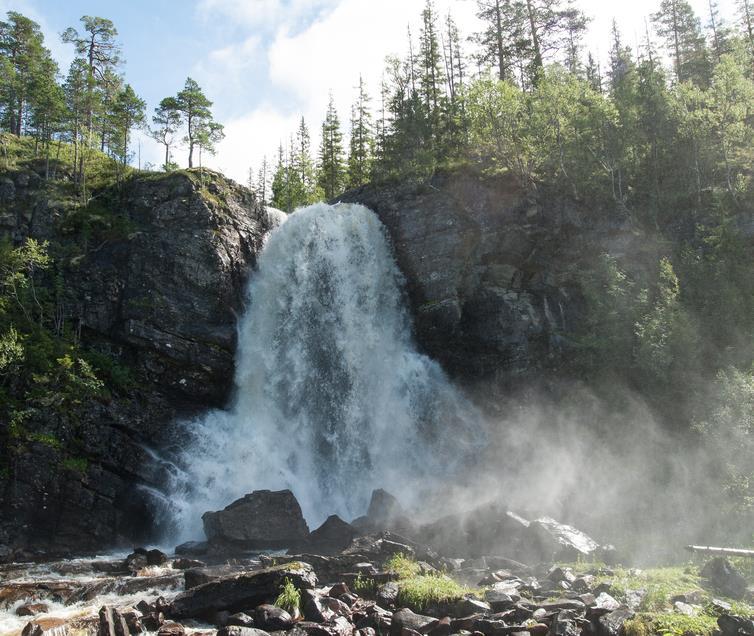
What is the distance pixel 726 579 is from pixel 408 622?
811cm

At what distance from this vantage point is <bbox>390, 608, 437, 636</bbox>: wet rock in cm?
1192

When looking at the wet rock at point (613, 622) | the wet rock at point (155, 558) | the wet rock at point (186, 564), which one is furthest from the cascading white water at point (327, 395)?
the wet rock at point (613, 622)

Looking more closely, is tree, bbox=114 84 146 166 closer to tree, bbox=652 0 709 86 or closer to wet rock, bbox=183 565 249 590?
wet rock, bbox=183 565 249 590

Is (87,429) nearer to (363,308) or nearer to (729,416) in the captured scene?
(363,308)

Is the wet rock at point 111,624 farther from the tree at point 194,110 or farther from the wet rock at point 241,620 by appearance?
the tree at point 194,110

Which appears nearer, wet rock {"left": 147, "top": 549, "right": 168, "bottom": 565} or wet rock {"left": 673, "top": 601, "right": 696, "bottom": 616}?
wet rock {"left": 673, "top": 601, "right": 696, "bottom": 616}

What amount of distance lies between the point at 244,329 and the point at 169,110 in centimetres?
2428

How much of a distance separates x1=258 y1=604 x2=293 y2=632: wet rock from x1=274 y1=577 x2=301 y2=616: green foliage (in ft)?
0.84

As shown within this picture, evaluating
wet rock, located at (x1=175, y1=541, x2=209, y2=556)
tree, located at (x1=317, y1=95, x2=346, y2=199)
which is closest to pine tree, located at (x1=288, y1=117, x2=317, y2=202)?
tree, located at (x1=317, y1=95, x2=346, y2=199)

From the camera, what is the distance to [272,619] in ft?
40.2

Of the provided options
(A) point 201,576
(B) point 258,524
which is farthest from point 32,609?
(B) point 258,524

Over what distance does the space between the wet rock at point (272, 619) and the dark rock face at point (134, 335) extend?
12415 mm

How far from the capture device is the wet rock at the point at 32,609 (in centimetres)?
1411

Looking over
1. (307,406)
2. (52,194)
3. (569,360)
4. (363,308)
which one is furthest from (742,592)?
(52,194)
